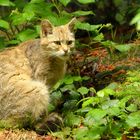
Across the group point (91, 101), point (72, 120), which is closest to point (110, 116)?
point (91, 101)

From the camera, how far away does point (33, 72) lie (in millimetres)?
5520

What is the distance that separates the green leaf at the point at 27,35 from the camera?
20.1 ft

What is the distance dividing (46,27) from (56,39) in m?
0.21

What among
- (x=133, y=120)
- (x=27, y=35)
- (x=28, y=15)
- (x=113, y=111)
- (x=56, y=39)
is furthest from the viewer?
(x=27, y=35)

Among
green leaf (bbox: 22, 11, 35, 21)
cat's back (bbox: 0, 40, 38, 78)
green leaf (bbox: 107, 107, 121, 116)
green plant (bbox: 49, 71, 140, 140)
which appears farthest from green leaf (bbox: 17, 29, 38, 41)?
green leaf (bbox: 107, 107, 121, 116)

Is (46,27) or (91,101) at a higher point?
(46,27)

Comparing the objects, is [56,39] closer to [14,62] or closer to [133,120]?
[14,62]

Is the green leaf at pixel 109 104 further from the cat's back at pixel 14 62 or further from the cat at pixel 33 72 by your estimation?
the cat's back at pixel 14 62

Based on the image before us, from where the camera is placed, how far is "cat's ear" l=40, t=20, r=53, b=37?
5.42 m

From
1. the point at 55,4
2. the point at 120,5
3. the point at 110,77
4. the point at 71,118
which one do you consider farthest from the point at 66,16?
the point at 120,5

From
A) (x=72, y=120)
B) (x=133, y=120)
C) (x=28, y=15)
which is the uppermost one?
(x=28, y=15)

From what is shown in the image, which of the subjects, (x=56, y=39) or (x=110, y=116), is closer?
(x=110, y=116)

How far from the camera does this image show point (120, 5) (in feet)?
28.0

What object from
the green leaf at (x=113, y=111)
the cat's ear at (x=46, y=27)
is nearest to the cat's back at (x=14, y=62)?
the cat's ear at (x=46, y=27)
